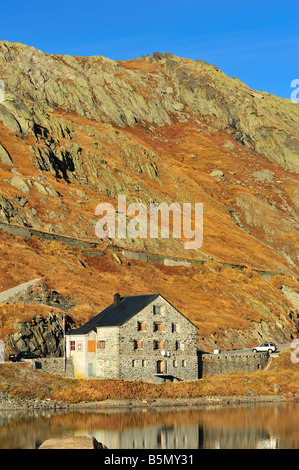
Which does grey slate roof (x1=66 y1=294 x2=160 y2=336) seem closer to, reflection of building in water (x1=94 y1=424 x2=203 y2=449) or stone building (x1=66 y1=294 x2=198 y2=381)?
stone building (x1=66 y1=294 x2=198 y2=381)

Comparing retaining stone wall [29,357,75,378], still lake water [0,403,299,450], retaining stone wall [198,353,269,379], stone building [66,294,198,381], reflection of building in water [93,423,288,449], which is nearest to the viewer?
reflection of building in water [93,423,288,449]

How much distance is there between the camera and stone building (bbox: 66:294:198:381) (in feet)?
215

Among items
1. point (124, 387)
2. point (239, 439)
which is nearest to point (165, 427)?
point (239, 439)

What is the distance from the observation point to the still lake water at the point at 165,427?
45750mm

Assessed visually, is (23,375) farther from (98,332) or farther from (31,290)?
(31,290)

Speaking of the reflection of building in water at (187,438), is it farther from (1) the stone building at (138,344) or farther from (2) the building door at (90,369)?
(2) the building door at (90,369)

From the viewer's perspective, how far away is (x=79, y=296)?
88688 mm

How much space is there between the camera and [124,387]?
210ft

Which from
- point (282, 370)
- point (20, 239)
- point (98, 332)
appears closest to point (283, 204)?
point (20, 239)

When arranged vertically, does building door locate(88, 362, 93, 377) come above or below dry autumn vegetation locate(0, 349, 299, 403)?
above

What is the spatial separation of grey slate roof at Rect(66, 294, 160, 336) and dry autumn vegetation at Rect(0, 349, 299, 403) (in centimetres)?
577

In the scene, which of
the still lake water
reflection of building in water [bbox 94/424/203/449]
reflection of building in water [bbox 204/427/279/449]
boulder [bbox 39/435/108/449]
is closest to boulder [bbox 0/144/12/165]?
the still lake water

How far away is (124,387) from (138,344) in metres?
4.55

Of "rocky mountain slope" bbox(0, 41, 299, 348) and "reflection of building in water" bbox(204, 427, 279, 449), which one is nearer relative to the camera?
"reflection of building in water" bbox(204, 427, 279, 449)
